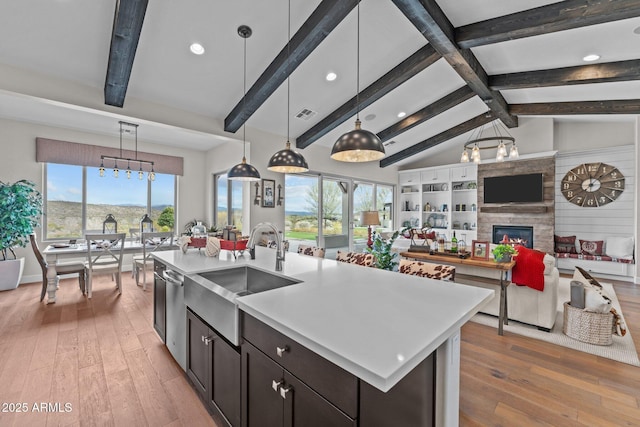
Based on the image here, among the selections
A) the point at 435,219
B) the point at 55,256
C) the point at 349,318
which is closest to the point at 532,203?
the point at 435,219

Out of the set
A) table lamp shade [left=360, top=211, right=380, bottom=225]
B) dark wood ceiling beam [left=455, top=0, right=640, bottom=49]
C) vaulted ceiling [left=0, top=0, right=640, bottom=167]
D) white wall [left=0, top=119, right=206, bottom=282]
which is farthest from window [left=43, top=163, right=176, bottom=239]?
dark wood ceiling beam [left=455, top=0, right=640, bottom=49]

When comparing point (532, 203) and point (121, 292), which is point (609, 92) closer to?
point (532, 203)

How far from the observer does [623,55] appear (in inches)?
131

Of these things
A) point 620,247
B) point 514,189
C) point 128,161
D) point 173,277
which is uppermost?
point 128,161

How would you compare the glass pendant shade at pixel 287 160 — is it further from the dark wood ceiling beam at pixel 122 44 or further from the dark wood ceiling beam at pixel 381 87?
the dark wood ceiling beam at pixel 122 44

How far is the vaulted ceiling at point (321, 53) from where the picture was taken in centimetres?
258

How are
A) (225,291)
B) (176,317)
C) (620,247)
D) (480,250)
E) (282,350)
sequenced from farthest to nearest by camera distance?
(620,247) < (480,250) < (176,317) < (225,291) < (282,350)

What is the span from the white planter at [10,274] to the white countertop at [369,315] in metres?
4.57

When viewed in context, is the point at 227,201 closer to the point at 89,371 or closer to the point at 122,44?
the point at 122,44

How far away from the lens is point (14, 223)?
13.5 feet

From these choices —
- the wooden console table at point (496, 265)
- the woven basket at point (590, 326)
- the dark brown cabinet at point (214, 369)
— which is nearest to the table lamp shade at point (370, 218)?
the wooden console table at point (496, 265)

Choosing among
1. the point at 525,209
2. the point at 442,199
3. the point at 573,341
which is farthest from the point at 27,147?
the point at 525,209

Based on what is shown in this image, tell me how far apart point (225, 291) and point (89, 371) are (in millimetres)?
1776

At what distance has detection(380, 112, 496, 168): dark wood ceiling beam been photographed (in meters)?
5.89
